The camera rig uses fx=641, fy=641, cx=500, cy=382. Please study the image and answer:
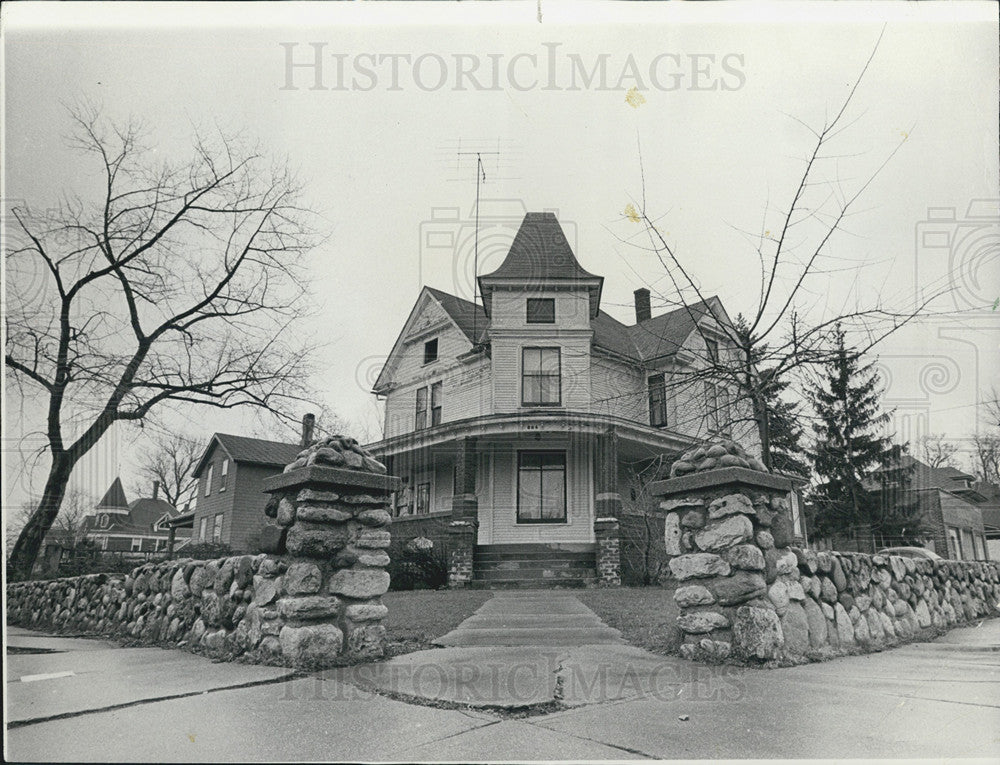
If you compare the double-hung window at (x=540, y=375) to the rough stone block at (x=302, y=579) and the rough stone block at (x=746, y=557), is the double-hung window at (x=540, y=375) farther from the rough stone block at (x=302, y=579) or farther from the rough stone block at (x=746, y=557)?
the rough stone block at (x=302, y=579)

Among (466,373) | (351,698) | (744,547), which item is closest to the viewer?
(351,698)

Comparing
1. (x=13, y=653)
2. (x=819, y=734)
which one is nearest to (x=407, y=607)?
(x=13, y=653)

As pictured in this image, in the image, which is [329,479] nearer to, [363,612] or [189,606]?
[363,612]

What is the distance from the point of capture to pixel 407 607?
7.86 metres

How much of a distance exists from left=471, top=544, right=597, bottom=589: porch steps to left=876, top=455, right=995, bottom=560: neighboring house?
10.7 metres

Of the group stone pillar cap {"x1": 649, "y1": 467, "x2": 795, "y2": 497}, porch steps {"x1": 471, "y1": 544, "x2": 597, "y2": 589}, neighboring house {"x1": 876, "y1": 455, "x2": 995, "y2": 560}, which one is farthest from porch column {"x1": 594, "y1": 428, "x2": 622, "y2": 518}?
stone pillar cap {"x1": 649, "y1": 467, "x2": 795, "y2": 497}

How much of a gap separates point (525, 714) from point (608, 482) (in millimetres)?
11640

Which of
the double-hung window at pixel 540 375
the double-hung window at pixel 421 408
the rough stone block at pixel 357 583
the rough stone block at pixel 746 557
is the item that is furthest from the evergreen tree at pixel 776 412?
the double-hung window at pixel 421 408

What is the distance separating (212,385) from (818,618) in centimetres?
783

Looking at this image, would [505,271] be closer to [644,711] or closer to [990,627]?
[990,627]

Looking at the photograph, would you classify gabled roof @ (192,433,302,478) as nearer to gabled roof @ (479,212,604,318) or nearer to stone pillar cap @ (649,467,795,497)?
→ gabled roof @ (479,212,604,318)

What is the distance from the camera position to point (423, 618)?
251 inches

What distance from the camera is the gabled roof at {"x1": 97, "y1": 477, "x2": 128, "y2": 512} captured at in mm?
8964

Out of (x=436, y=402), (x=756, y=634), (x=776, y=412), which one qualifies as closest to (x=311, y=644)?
(x=756, y=634)
